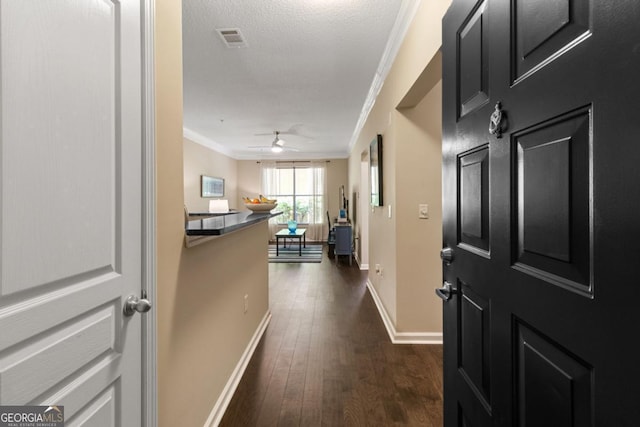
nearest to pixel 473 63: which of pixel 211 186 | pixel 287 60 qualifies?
pixel 287 60

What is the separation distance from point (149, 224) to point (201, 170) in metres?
5.98

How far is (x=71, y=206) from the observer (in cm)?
76

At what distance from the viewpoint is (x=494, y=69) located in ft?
2.75

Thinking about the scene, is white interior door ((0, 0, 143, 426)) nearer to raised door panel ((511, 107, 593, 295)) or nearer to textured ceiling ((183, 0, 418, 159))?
raised door panel ((511, 107, 593, 295))

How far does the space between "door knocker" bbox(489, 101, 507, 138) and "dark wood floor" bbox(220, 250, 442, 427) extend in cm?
161

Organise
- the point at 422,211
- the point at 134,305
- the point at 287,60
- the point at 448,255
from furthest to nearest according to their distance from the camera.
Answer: the point at 287,60 → the point at 422,211 → the point at 448,255 → the point at 134,305

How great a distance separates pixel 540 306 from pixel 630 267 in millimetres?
234

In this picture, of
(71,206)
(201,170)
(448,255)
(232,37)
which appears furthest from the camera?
(201,170)

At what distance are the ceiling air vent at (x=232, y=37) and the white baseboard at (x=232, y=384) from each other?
2435 mm

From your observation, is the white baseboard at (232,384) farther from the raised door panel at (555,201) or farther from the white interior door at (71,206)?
the raised door panel at (555,201)

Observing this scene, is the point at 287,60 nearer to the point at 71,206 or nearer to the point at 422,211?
the point at 422,211

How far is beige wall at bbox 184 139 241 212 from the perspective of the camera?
5.98 meters

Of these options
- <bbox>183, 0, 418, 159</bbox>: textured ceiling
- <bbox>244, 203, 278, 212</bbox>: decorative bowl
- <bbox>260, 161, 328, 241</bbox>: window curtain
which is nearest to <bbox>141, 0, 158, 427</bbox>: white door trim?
<bbox>183, 0, 418, 159</bbox>: textured ceiling

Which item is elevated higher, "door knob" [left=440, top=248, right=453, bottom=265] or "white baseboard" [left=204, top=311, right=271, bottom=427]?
"door knob" [left=440, top=248, right=453, bottom=265]
